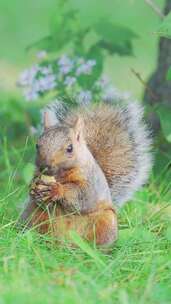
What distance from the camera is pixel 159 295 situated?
313 cm

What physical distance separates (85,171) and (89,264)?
14.8 inches

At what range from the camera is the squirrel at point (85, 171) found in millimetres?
3537

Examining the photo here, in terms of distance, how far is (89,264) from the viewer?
136 inches

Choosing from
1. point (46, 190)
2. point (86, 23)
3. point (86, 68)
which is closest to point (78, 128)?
point (46, 190)

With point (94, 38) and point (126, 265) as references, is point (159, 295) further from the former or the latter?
point (94, 38)

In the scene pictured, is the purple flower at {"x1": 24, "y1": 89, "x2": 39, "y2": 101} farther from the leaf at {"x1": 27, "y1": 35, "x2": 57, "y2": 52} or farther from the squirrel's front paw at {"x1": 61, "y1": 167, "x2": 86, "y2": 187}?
the squirrel's front paw at {"x1": 61, "y1": 167, "x2": 86, "y2": 187}

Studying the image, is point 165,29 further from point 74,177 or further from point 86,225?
point 86,225

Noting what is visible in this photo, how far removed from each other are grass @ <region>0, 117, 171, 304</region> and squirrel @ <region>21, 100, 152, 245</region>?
0.09 meters

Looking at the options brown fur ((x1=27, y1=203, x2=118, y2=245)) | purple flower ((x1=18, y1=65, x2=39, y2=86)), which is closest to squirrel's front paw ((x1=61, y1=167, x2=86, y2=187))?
brown fur ((x1=27, y1=203, x2=118, y2=245))

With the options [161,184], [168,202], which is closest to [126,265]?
[168,202]

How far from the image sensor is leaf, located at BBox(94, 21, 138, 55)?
5039 mm

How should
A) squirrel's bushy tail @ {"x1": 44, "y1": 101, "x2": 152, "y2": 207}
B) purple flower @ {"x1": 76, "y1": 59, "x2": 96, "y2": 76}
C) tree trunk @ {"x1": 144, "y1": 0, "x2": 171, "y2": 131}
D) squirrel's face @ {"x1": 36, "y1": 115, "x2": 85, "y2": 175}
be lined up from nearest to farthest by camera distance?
squirrel's face @ {"x1": 36, "y1": 115, "x2": 85, "y2": 175} < squirrel's bushy tail @ {"x1": 44, "y1": 101, "x2": 152, "y2": 207} < purple flower @ {"x1": 76, "y1": 59, "x2": 96, "y2": 76} < tree trunk @ {"x1": 144, "y1": 0, "x2": 171, "y2": 131}

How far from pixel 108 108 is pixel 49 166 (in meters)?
0.86

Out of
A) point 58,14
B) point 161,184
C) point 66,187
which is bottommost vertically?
point 161,184
